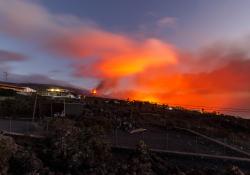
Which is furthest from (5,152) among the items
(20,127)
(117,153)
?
(20,127)

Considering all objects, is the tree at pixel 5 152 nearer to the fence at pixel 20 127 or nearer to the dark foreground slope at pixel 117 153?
the dark foreground slope at pixel 117 153

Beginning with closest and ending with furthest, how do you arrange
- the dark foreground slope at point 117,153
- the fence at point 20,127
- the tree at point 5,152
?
1. the tree at point 5,152
2. the dark foreground slope at point 117,153
3. the fence at point 20,127

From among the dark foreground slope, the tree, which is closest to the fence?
the dark foreground slope

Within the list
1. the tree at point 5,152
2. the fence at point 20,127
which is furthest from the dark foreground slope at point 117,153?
the fence at point 20,127

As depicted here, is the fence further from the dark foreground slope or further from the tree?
the tree

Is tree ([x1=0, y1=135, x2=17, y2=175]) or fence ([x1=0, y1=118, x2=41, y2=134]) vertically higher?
fence ([x1=0, y1=118, x2=41, y2=134])

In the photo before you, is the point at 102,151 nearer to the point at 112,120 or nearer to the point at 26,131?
the point at 26,131

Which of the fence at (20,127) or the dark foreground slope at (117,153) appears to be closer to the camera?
the dark foreground slope at (117,153)

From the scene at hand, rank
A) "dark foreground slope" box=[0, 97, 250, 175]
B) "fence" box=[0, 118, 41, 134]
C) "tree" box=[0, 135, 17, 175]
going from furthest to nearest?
1. "fence" box=[0, 118, 41, 134]
2. "dark foreground slope" box=[0, 97, 250, 175]
3. "tree" box=[0, 135, 17, 175]

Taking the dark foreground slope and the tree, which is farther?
the dark foreground slope

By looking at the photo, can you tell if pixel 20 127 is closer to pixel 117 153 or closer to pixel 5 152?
pixel 117 153

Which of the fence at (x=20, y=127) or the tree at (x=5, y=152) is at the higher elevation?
the fence at (x=20, y=127)

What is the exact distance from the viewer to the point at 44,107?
48.9 m

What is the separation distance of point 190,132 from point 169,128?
2219 millimetres
